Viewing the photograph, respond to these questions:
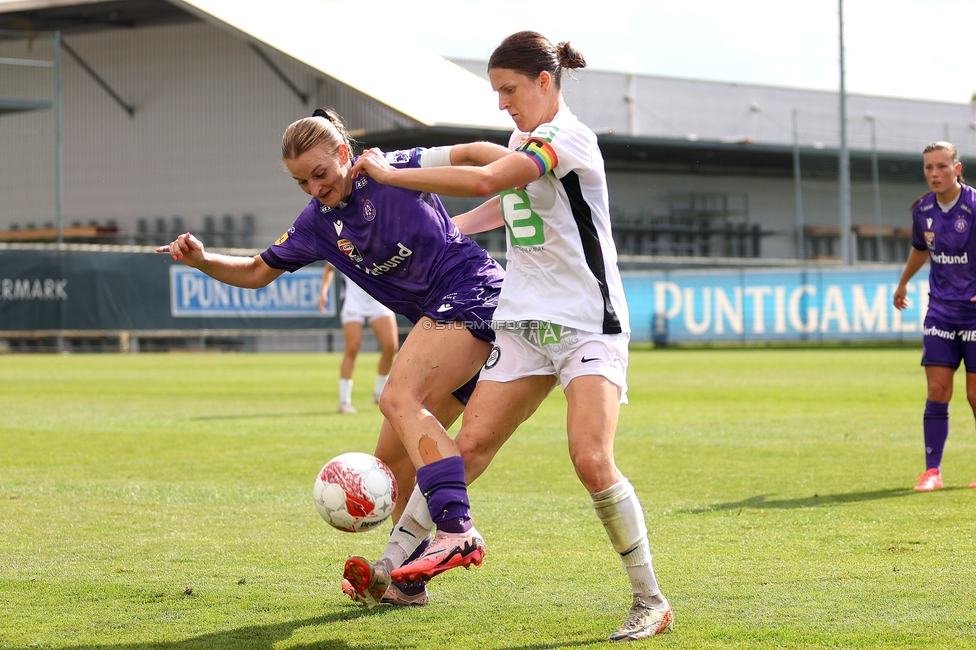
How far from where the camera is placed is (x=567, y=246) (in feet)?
14.2

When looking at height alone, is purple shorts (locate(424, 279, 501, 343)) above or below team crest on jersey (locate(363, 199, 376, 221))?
below

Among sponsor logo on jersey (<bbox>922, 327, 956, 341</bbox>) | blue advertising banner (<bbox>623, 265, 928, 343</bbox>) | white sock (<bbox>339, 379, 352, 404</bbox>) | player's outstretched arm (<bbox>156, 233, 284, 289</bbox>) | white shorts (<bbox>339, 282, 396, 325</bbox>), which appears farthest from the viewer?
blue advertising banner (<bbox>623, 265, 928, 343</bbox>)

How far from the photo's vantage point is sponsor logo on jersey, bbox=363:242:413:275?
4.75 metres

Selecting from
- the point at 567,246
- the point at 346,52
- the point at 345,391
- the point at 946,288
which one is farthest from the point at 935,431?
the point at 346,52

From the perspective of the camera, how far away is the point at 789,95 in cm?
4903

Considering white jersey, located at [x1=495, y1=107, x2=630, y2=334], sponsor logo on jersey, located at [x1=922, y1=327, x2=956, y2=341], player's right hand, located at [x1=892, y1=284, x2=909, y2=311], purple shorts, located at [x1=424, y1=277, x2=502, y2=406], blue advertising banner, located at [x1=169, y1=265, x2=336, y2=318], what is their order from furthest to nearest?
blue advertising banner, located at [x1=169, y1=265, x2=336, y2=318]
player's right hand, located at [x1=892, y1=284, x2=909, y2=311]
sponsor logo on jersey, located at [x1=922, y1=327, x2=956, y2=341]
purple shorts, located at [x1=424, y1=277, x2=502, y2=406]
white jersey, located at [x1=495, y1=107, x2=630, y2=334]

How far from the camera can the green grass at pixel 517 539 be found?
420 cm

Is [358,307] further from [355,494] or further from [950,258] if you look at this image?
[355,494]

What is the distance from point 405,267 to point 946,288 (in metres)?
4.58

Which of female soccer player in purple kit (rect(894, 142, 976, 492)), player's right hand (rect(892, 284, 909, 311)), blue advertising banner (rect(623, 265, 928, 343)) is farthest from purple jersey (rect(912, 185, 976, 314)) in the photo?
blue advertising banner (rect(623, 265, 928, 343))

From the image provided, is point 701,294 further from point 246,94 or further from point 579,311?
point 579,311

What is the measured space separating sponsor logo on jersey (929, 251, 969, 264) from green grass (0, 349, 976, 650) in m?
1.48

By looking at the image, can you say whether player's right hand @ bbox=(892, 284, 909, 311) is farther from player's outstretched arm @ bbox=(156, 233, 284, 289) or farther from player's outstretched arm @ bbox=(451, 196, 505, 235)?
player's outstretched arm @ bbox=(156, 233, 284, 289)

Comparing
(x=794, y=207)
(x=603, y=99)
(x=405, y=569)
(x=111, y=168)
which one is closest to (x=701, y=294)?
(x=603, y=99)
